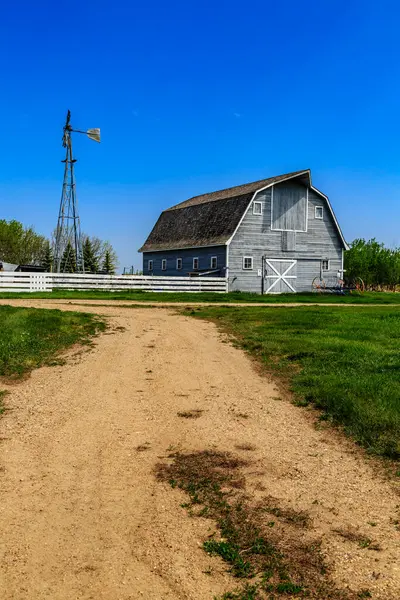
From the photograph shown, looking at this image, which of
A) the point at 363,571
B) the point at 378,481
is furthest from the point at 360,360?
the point at 363,571

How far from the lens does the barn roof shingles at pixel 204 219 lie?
4116 centimetres

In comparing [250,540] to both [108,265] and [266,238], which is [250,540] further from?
[108,265]

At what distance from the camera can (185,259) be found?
45.7 metres

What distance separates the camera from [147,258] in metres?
52.1

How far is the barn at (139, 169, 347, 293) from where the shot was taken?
40906mm

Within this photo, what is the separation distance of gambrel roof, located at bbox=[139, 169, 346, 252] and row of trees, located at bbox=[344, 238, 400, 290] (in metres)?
20.4

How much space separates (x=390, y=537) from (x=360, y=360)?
7.38 m

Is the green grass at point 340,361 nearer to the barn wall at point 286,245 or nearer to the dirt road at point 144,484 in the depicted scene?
the dirt road at point 144,484

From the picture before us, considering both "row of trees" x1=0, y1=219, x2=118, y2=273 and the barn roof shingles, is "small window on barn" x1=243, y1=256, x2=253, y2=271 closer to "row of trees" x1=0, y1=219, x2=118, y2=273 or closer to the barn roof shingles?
the barn roof shingles

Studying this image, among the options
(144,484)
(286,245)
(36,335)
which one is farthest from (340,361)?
(286,245)

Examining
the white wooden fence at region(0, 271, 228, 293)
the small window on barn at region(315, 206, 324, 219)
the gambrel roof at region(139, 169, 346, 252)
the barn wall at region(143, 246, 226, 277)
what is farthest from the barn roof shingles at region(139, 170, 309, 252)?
the small window on barn at region(315, 206, 324, 219)

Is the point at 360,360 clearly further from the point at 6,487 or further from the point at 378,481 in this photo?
the point at 6,487

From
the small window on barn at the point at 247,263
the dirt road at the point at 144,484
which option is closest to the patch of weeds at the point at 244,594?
the dirt road at the point at 144,484

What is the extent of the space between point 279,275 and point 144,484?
123 feet
